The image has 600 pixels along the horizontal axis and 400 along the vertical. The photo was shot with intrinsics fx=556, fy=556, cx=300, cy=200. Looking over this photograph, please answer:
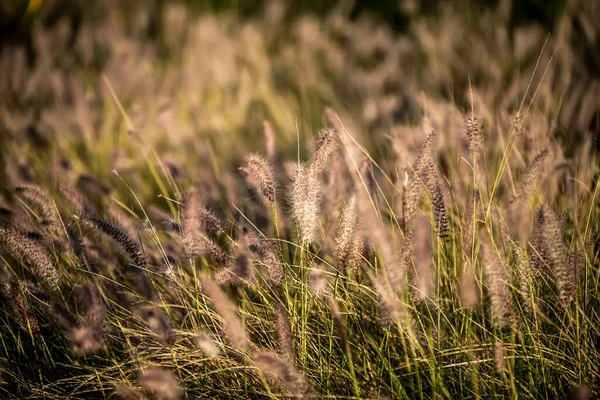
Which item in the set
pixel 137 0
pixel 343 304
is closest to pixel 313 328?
pixel 343 304

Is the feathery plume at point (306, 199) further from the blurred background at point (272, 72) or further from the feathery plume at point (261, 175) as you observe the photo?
the blurred background at point (272, 72)

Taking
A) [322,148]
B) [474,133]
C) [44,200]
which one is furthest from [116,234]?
[474,133]

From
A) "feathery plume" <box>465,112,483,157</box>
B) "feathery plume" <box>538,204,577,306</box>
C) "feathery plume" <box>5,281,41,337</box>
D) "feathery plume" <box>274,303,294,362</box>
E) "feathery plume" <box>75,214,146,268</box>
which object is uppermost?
"feathery plume" <box>465,112,483,157</box>

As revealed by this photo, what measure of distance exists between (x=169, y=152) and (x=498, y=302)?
7.58ft

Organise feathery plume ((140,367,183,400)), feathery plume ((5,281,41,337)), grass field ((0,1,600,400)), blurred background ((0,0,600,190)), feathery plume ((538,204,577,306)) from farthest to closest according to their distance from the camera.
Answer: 1. blurred background ((0,0,600,190))
2. feathery plume ((5,281,41,337))
3. grass field ((0,1,600,400))
4. feathery plume ((538,204,577,306))
5. feathery plume ((140,367,183,400))

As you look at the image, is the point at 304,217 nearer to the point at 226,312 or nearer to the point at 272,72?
the point at 226,312

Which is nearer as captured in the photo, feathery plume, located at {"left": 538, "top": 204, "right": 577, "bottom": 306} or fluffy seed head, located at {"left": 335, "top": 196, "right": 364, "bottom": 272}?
feathery plume, located at {"left": 538, "top": 204, "right": 577, "bottom": 306}

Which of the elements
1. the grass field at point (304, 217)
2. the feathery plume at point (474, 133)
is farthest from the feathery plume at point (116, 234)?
the feathery plume at point (474, 133)

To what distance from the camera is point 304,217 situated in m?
1.25

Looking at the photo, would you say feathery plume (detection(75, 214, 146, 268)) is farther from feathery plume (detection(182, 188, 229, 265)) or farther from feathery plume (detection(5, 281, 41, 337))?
feathery plume (detection(5, 281, 41, 337))

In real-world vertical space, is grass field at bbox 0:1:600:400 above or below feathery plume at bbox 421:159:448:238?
below

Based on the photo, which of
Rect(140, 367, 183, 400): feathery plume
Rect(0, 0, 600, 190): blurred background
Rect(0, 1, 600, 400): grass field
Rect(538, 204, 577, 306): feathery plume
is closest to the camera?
Rect(140, 367, 183, 400): feathery plume

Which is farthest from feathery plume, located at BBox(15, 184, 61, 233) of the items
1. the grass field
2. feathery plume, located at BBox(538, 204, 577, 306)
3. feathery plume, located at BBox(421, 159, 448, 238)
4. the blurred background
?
feathery plume, located at BBox(538, 204, 577, 306)

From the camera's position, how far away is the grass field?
121 centimetres
